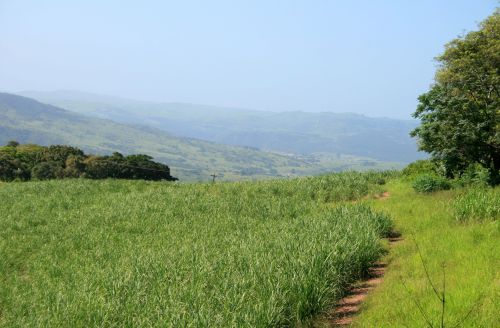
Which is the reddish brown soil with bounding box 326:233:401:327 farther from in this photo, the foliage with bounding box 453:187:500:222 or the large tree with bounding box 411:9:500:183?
the large tree with bounding box 411:9:500:183

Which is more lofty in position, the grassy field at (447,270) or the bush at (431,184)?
the bush at (431,184)

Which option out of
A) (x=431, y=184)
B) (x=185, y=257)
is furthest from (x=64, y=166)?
(x=185, y=257)

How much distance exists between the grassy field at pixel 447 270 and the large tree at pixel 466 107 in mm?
5356

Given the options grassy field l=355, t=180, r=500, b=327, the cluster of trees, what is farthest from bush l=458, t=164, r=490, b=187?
the cluster of trees

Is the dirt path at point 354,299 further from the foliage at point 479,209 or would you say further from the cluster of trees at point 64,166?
the cluster of trees at point 64,166

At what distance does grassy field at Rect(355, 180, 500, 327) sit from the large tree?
17.6ft

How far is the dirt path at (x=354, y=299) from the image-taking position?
26.5 feet

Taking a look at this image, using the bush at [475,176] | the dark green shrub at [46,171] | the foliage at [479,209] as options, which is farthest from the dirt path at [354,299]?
the dark green shrub at [46,171]

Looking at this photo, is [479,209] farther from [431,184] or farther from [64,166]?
[64,166]

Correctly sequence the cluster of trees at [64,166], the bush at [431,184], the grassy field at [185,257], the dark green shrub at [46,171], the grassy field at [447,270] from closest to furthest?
the grassy field at [447,270] → the grassy field at [185,257] → the bush at [431,184] → the dark green shrub at [46,171] → the cluster of trees at [64,166]

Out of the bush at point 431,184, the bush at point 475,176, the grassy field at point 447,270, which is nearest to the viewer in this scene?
the grassy field at point 447,270

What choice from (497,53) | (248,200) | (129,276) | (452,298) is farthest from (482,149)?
(129,276)

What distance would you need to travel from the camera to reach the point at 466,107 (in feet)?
66.1

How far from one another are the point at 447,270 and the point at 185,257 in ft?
21.9
